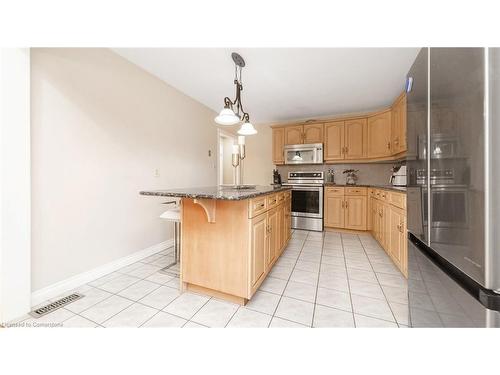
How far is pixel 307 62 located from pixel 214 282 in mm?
2556

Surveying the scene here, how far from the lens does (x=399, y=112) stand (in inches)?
118

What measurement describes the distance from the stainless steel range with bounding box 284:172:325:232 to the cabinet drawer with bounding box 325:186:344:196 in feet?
0.47

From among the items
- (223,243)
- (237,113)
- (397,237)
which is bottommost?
(397,237)

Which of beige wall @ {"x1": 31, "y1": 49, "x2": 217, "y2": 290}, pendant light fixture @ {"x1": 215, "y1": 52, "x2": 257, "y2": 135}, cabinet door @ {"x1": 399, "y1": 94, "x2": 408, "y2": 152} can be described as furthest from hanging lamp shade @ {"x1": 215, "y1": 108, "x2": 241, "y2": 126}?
cabinet door @ {"x1": 399, "y1": 94, "x2": 408, "y2": 152}

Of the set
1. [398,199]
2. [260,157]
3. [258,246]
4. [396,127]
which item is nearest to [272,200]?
[258,246]

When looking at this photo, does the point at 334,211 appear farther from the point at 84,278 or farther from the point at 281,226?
the point at 84,278

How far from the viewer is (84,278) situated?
187 centimetres

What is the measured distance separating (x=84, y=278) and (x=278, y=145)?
3861 millimetres

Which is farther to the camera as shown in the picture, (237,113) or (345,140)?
(345,140)

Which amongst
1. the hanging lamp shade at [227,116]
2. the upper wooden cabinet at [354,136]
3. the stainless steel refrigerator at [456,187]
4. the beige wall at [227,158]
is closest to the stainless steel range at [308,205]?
the upper wooden cabinet at [354,136]
